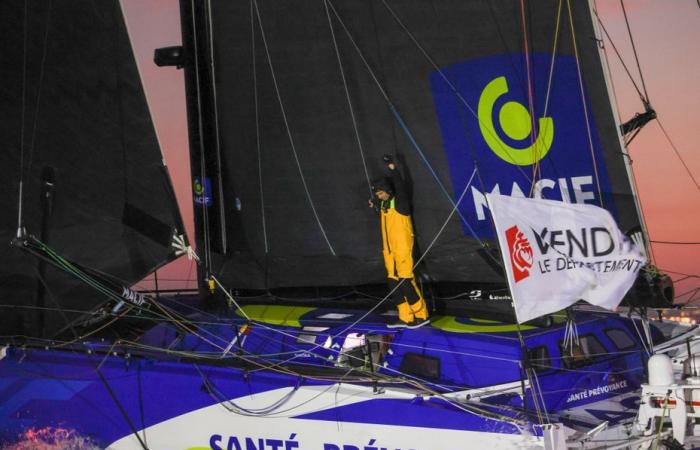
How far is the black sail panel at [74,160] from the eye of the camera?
6.48 metres

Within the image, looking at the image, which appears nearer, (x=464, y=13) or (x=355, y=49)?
(x=464, y=13)

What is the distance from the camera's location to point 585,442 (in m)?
4.79

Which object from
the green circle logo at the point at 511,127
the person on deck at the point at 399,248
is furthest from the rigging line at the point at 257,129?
the green circle logo at the point at 511,127

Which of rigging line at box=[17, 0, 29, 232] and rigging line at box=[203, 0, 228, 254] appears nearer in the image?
rigging line at box=[17, 0, 29, 232]

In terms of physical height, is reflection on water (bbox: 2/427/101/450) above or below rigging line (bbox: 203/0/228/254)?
below

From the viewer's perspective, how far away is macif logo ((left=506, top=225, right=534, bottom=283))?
4.86 m

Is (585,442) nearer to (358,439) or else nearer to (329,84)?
(358,439)

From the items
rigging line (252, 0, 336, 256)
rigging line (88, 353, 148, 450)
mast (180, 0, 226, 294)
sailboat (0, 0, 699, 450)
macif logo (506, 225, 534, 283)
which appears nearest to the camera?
macif logo (506, 225, 534, 283)

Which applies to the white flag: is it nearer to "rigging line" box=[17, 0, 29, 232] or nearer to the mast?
the mast

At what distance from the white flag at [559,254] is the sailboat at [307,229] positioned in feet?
1.50

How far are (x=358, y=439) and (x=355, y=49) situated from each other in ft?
10.4

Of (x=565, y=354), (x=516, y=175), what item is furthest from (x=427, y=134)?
(x=565, y=354)

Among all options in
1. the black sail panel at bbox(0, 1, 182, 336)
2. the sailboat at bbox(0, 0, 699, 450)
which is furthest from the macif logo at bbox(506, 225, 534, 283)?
the black sail panel at bbox(0, 1, 182, 336)

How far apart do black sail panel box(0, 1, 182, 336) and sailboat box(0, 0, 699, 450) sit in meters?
0.02
